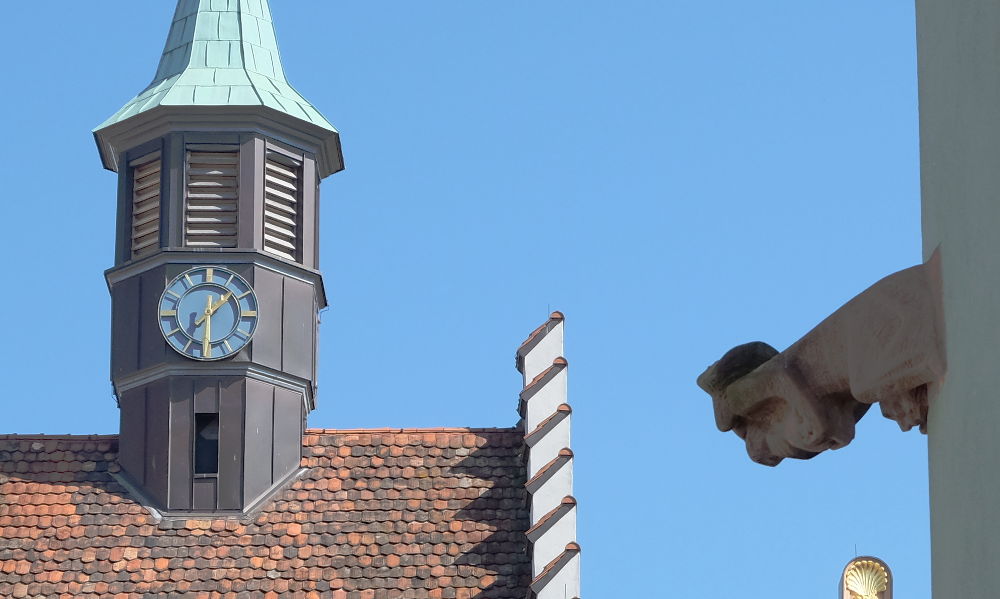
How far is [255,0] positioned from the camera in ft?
89.9

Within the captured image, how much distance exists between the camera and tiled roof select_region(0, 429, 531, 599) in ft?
70.4

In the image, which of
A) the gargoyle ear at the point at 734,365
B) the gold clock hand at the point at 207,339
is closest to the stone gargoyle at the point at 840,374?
the gargoyle ear at the point at 734,365

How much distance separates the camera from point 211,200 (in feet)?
78.6

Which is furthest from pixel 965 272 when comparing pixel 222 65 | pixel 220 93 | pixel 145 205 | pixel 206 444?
pixel 222 65

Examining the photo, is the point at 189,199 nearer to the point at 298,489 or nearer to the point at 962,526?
the point at 298,489

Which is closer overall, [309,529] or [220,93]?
[309,529]

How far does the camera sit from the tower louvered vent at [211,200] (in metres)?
23.8

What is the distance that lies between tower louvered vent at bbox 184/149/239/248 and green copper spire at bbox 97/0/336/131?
59 cm

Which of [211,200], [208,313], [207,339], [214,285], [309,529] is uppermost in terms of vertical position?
[211,200]

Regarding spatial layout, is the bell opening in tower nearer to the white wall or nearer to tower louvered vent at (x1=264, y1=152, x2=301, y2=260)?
tower louvered vent at (x1=264, y1=152, x2=301, y2=260)

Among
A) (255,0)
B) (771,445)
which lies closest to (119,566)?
(255,0)

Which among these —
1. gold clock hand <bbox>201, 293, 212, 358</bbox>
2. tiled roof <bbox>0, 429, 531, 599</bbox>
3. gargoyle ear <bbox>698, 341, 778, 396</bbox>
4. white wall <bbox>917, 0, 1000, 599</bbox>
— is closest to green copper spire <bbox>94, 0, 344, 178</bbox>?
gold clock hand <bbox>201, 293, 212, 358</bbox>

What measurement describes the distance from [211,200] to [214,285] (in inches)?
38.3

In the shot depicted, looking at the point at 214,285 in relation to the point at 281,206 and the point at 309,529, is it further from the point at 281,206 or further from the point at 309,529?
the point at 309,529
